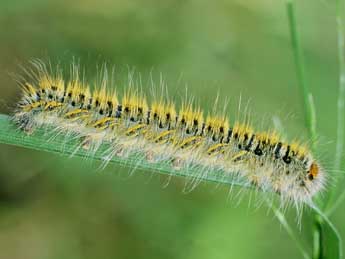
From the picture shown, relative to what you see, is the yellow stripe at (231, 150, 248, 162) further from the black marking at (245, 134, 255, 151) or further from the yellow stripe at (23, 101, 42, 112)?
the yellow stripe at (23, 101, 42, 112)

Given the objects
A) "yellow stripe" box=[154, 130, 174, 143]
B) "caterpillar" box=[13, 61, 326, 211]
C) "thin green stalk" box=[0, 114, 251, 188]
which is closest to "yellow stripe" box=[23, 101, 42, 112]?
"caterpillar" box=[13, 61, 326, 211]

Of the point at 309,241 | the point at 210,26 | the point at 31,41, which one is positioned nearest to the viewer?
the point at 309,241

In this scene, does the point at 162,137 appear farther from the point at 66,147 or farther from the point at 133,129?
the point at 66,147

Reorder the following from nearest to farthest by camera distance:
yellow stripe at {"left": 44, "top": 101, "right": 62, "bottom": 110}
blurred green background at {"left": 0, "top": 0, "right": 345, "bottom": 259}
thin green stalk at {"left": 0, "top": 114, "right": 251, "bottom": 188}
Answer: thin green stalk at {"left": 0, "top": 114, "right": 251, "bottom": 188} < yellow stripe at {"left": 44, "top": 101, "right": 62, "bottom": 110} < blurred green background at {"left": 0, "top": 0, "right": 345, "bottom": 259}

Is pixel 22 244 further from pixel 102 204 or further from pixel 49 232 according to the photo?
pixel 102 204

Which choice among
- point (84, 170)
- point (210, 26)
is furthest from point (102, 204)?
point (210, 26)

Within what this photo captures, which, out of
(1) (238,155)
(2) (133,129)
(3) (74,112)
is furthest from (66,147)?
(1) (238,155)
